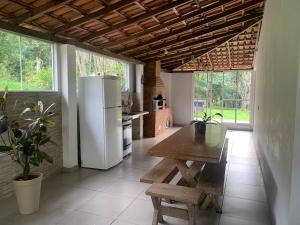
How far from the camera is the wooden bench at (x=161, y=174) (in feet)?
9.02

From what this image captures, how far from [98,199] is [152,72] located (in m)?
5.09

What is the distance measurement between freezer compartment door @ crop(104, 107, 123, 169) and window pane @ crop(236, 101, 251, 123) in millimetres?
6305

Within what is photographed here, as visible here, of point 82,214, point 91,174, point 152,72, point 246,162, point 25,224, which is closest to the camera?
point 25,224

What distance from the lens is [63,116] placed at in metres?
4.12

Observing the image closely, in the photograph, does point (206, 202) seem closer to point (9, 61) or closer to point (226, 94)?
point (9, 61)

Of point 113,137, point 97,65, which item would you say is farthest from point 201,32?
point 113,137

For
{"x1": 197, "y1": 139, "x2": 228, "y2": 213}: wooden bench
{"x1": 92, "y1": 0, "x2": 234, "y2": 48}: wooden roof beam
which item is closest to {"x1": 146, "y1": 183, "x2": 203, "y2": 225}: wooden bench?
{"x1": 197, "y1": 139, "x2": 228, "y2": 213}: wooden bench

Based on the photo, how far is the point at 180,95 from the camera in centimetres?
1009

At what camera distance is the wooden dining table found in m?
2.39

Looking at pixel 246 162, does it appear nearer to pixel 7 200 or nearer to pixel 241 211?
pixel 241 211

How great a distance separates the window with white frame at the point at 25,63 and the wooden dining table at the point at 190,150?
7.38ft

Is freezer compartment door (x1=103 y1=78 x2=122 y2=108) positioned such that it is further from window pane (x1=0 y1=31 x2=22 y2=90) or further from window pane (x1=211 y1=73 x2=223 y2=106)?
window pane (x1=211 y1=73 x2=223 y2=106)

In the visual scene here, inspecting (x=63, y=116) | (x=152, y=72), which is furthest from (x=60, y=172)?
(x=152, y=72)

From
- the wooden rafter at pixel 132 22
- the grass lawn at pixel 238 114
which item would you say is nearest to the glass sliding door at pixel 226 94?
the grass lawn at pixel 238 114
